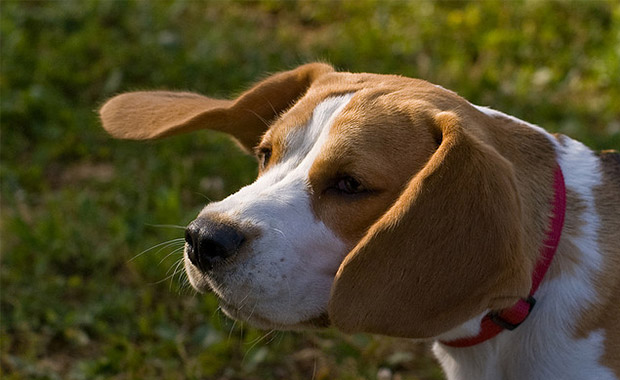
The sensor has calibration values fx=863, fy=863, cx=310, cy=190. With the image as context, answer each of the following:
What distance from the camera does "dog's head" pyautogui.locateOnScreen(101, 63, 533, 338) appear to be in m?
2.77

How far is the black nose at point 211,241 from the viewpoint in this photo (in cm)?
295

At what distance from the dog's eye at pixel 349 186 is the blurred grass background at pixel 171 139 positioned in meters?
1.08

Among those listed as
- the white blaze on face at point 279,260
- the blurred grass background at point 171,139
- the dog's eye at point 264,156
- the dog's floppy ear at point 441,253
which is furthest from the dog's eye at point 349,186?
the blurred grass background at point 171,139

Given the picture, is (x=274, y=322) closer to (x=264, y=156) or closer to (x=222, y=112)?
(x=264, y=156)

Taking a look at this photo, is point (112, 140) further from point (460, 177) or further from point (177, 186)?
point (460, 177)

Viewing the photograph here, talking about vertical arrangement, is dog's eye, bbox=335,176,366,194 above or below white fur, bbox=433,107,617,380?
above

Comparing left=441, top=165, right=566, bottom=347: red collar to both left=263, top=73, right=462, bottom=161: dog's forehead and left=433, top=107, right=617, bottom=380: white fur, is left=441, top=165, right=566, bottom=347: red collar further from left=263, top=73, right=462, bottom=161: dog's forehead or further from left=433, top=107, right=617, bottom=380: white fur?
left=263, top=73, right=462, bottom=161: dog's forehead

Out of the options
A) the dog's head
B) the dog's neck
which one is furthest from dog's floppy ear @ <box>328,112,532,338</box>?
the dog's neck

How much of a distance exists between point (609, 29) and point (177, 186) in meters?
4.27

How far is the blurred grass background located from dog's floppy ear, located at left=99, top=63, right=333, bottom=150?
726 millimetres

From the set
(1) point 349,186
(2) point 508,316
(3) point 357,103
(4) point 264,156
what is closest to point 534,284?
(2) point 508,316

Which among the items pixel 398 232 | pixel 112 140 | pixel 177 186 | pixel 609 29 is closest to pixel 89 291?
pixel 177 186

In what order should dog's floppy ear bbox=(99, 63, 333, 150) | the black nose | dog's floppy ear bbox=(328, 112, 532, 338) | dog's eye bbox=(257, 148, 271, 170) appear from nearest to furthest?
dog's floppy ear bbox=(328, 112, 532, 338) → the black nose → dog's eye bbox=(257, 148, 271, 170) → dog's floppy ear bbox=(99, 63, 333, 150)

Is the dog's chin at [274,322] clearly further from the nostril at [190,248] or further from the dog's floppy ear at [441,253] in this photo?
the dog's floppy ear at [441,253]
